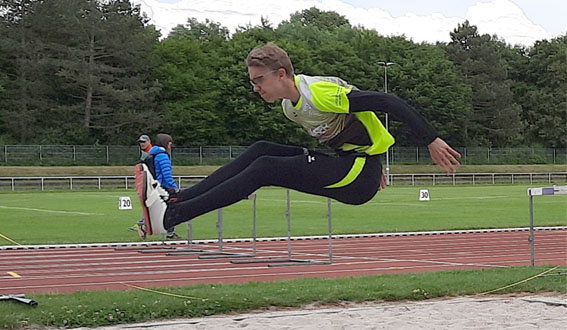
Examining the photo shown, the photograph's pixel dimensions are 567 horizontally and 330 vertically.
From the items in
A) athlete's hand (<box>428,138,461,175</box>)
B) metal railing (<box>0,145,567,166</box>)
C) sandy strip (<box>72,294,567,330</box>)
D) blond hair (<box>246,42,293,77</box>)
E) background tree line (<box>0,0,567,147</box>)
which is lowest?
sandy strip (<box>72,294,567,330</box>)

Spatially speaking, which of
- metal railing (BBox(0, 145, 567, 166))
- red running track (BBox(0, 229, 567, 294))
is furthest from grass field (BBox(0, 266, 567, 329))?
metal railing (BBox(0, 145, 567, 166))

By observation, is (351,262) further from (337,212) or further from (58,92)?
(58,92)

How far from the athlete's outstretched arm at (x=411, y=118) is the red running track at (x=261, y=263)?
4.98m

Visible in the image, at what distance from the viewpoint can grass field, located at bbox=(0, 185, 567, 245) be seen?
1516 centimetres

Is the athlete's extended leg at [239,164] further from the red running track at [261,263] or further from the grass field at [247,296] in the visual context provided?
the red running track at [261,263]

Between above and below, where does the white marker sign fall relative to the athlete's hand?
below

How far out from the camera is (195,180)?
106 feet

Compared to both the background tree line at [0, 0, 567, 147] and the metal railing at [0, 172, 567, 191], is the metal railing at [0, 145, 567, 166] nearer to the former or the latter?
the background tree line at [0, 0, 567, 147]

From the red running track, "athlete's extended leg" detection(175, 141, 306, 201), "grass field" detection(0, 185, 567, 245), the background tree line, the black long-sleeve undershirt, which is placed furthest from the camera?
the background tree line

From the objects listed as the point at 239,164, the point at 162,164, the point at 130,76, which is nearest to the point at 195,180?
the point at 130,76

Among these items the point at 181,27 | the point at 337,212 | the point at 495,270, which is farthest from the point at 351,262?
the point at 181,27

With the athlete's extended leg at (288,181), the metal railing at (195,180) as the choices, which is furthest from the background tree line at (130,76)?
the athlete's extended leg at (288,181)

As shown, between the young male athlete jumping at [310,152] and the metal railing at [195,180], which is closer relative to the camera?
the young male athlete jumping at [310,152]

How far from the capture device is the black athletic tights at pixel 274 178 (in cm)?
453
